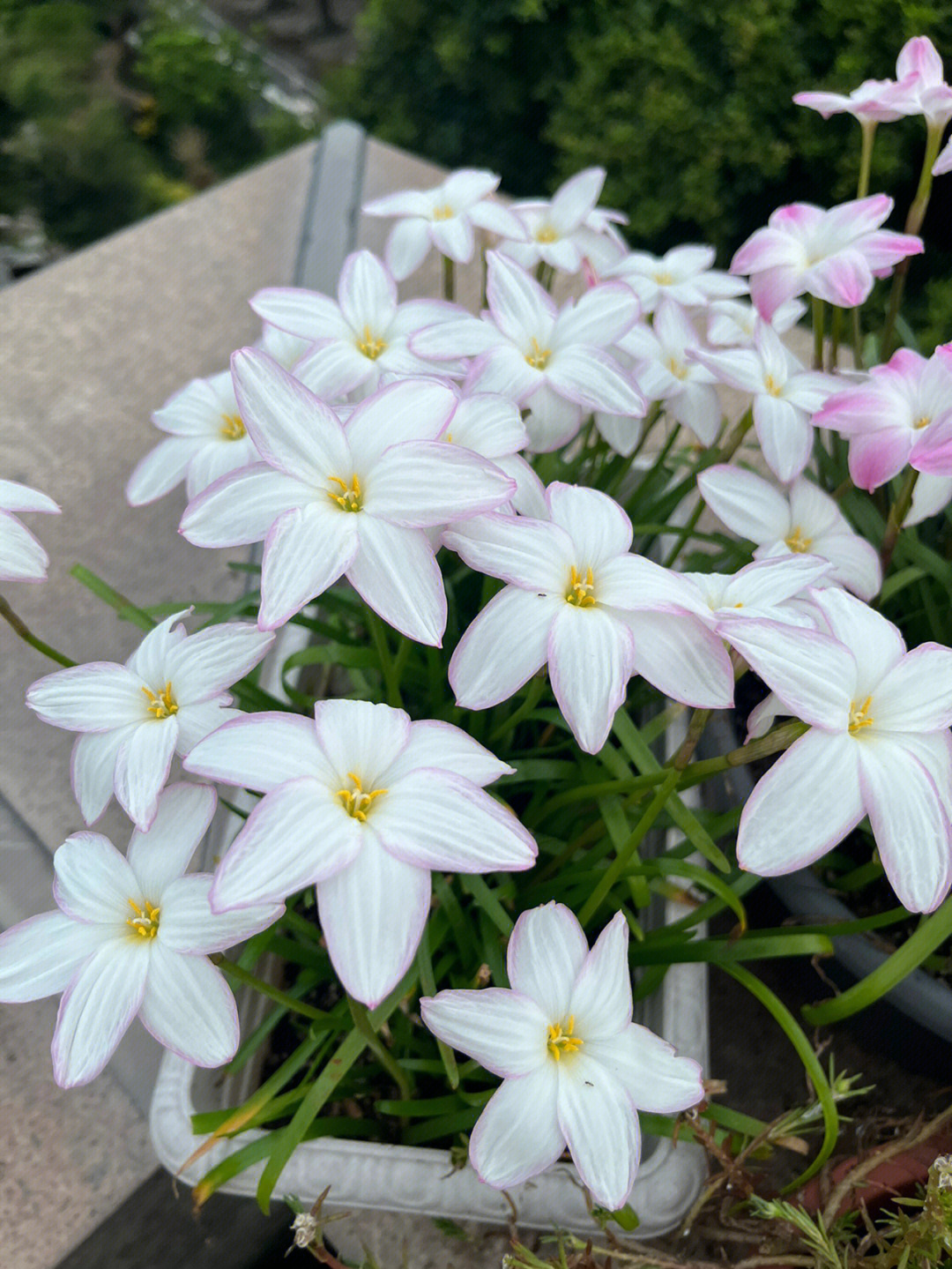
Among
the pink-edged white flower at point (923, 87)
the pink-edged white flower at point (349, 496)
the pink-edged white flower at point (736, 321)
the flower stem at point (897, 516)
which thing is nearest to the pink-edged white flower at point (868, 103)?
the pink-edged white flower at point (923, 87)

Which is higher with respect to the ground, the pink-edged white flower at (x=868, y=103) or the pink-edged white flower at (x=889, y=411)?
the pink-edged white flower at (x=868, y=103)

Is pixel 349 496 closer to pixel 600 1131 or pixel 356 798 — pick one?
pixel 356 798

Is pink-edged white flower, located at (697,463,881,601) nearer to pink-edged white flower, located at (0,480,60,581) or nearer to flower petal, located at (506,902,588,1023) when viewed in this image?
flower petal, located at (506,902,588,1023)

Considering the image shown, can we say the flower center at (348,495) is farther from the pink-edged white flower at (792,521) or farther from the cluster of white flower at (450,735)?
the pink-edged white flower at (792,521)

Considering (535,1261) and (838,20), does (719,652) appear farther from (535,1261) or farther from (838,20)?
(838,20)

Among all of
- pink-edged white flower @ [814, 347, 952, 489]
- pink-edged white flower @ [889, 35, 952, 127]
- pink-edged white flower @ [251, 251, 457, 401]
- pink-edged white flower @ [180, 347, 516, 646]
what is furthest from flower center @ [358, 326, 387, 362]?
pink-edged white flower @ [889, 35, 952, 127]
